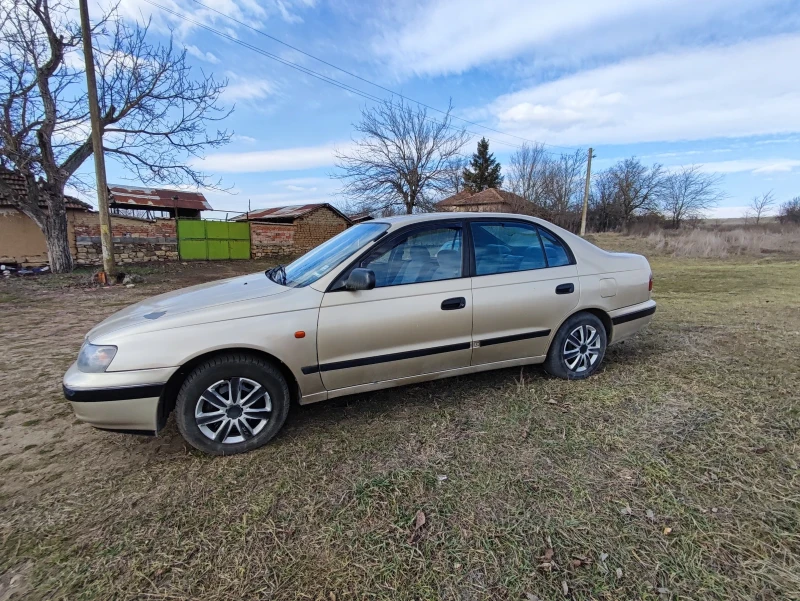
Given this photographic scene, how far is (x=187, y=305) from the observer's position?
8.56 feet

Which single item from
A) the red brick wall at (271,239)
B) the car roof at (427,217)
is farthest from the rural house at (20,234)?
the car roof at (427,217)

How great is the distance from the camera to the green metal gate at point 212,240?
17.6 m

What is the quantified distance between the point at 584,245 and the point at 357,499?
2.95 m

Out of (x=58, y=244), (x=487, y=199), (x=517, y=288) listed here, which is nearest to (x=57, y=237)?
(x=58, y=244)

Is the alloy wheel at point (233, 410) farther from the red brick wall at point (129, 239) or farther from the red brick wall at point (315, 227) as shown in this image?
the red brick wall at point (315, 227)

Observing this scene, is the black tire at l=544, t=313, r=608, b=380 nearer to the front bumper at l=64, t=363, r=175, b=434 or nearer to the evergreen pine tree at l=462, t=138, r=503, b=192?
the front bumper at l=64, t=363, r=175, b=434

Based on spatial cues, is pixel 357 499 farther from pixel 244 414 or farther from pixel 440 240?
pixel 440 240

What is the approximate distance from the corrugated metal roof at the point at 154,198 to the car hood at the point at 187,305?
905 inches

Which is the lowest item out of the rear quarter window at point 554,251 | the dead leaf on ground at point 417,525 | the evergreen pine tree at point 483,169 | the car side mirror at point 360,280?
the dead leaf on ground at point 417,525

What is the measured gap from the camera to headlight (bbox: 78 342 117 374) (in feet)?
7.55

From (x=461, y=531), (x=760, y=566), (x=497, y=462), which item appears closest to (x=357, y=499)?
(x=461, y=531)

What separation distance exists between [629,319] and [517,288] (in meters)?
1.37

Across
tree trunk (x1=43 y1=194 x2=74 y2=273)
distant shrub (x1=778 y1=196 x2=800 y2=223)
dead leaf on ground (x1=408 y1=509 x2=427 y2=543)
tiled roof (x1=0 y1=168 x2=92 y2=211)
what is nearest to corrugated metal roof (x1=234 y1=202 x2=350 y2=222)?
tiled roof (x1=0 y1=168 x2=92 y2=211)

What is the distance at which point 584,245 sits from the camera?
3672mm
